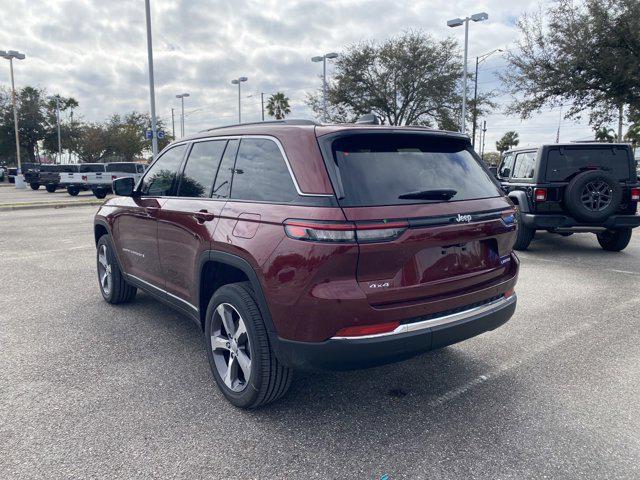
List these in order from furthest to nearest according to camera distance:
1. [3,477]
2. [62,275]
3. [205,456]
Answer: [62,275]
[205,456]
[3,477]

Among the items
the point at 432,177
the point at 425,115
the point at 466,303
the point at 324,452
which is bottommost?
the point at 324,452

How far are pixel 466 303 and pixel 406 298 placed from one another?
1.64ft

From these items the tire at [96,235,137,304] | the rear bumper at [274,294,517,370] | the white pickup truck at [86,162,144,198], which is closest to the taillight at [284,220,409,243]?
the rear bumper at [274,294,517,370]

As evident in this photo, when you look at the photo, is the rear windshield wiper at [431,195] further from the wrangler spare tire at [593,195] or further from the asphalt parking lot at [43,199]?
the asphalt parking lot at [43,199]

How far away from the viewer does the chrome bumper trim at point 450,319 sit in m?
2.62

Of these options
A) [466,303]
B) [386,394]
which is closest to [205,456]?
[386,394]

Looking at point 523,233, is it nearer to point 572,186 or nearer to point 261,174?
point 572,186

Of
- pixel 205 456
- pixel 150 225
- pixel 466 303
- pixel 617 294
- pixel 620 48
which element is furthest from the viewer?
pixel 620 48

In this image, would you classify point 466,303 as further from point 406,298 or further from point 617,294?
point 617,294

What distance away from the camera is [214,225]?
3.19 meters

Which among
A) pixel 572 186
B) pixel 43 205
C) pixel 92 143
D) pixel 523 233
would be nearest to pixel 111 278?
pixel 523 233

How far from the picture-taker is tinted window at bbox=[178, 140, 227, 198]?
11.5 feet

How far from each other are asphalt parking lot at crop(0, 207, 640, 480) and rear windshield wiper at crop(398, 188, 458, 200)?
1.33 metres

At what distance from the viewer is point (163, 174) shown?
13.9ft
